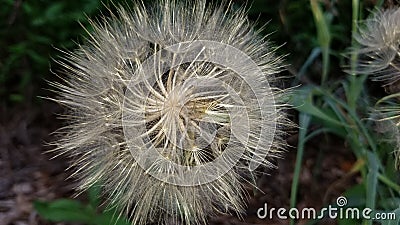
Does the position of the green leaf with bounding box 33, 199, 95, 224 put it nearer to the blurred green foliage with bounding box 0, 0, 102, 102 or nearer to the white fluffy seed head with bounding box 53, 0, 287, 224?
the white fluffy seed head with bounding box 53, 0, 287, 224

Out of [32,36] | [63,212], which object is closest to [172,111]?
[63,212]

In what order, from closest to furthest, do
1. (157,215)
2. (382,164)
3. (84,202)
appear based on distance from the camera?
(157,215) → (382,164) → (84,202)

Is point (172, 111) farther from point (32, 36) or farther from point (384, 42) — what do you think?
point (32, 36)

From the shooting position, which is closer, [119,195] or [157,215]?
[119,195]

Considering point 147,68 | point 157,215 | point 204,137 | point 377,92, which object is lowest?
point 157,215

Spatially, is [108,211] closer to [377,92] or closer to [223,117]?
[223,117]

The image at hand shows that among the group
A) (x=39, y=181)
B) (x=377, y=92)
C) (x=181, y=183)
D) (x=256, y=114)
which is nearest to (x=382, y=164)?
(x=377, y=92)

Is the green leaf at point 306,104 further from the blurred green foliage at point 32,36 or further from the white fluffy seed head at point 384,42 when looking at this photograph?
the blurred green foliage at point 32,36
